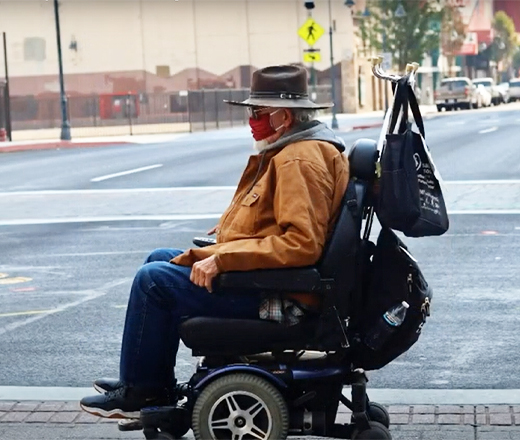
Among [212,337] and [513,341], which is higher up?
[212,337]

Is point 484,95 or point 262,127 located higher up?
point 262,127

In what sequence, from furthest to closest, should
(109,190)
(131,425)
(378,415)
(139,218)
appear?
1. (109,190)
2. (139,218)
3. (378,415)
4. (131,425)

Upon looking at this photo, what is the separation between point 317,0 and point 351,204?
215 ft

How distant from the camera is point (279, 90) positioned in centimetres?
517

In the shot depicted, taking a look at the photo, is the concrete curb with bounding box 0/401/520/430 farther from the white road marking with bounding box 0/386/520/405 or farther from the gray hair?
the gray hair

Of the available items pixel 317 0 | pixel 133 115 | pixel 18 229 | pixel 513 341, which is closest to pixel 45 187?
pixel 18 229

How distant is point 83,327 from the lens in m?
8.72

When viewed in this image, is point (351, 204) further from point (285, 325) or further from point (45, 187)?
point (45, 187)

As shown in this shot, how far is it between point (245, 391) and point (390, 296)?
69cm

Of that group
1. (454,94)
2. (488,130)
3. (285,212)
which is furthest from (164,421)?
(454,94)

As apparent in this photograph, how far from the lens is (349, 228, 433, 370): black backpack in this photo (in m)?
5.07

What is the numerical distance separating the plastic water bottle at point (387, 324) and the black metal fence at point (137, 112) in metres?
47.2

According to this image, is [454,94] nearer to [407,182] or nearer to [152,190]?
[152,190]

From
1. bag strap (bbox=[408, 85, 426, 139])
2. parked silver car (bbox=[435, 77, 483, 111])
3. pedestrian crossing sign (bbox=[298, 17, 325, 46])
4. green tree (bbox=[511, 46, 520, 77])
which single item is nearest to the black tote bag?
bag strap (bbox=[408, 85, 426, 139])
